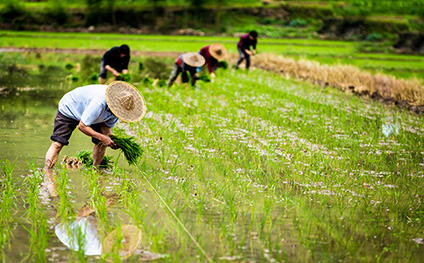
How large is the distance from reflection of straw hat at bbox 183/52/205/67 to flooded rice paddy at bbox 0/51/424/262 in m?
2.08

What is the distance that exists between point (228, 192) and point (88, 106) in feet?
4.74

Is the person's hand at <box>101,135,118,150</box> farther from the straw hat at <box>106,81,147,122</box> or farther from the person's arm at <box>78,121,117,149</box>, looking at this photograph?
the straw hat at <box>106,81,147,122</box>

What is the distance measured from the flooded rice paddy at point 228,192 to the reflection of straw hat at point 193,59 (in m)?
2.08

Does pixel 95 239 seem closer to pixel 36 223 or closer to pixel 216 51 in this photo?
pixel 36 223

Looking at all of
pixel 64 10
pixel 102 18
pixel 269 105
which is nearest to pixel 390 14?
pixel 102 18

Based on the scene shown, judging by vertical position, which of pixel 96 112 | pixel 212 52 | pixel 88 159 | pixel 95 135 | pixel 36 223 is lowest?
pixel 88 159

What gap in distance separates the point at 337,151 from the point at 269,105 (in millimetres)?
3679

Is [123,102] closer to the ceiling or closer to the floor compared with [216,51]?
closer to the ceiling

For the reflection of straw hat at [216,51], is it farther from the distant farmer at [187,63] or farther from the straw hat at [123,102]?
the straw hat at [123,102]

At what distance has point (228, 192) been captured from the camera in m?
4.70

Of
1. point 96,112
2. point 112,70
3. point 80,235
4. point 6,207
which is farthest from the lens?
point 112,70

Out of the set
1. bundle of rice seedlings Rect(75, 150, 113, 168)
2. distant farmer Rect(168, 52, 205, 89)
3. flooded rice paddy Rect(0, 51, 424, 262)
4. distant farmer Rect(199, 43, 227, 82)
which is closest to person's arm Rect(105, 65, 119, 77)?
flooded rice paddy Rect(0, 51, 424, 262)

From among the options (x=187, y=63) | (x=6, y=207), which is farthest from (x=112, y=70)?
(x=6, y=207)

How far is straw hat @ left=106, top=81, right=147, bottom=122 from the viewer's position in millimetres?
4613
